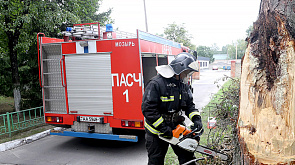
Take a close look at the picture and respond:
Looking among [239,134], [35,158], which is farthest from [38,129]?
[239,134]

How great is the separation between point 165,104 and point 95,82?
2.20 metres

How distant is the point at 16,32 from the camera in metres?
7.05

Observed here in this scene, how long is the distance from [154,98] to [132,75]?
5.36 ft

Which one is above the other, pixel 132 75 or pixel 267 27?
pixel 267 27

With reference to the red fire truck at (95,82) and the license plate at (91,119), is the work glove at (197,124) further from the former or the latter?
the license plate at (91,119)

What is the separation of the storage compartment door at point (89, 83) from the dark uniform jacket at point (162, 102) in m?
1.84

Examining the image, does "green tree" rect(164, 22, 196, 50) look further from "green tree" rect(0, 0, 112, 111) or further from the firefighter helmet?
the firefighter helmet

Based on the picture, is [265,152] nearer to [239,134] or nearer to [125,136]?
[239,134]

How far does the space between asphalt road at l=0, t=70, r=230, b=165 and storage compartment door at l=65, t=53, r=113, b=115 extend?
902 mm

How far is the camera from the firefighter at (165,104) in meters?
2.91

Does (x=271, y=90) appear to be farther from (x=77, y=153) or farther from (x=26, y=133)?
(x=26, y=133)

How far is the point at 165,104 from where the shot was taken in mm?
3035

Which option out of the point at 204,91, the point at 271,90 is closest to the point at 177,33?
the point at 204,91

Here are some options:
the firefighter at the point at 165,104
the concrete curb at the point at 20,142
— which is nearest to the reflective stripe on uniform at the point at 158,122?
the firefighter at the point at 165,104
